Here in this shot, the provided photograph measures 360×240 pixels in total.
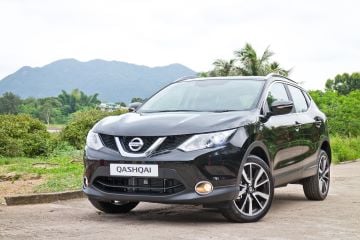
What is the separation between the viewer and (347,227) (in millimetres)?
6953

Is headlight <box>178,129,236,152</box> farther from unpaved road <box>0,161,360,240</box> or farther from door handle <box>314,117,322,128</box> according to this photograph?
door handle <box>314,117,322,128</box>

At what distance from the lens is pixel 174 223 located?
7.07m

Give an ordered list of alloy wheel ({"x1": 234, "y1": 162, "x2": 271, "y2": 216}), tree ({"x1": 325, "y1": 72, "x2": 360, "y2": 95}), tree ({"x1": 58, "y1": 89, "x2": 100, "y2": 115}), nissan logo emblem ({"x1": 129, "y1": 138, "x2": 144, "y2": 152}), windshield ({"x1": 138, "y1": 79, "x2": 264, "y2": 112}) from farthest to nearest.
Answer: tree ({"x1": 58, "y1": 89, "x2": 100, "y2": 115})
tree ({"x1": 325, "y1": 72, "x2": 360, "y2": 95})
windshield ({"x1": 138, "y1": 79, "x2": 264, "y2": 112})
alloy wheel ({"x1": 234, "y1": 162, "x2": 271, "y2": 216})
nissan logo emblem ({"x1": 129, "y1": 138, "x2": 144, "y2": 152})

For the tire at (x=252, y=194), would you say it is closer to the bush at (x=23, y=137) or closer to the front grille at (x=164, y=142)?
the front grille at (x=164, y=142)

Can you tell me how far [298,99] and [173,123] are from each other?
3.09 metres

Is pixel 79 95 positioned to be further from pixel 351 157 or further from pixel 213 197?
pixel 213 197

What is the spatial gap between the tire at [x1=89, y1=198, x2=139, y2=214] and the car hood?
0.94 m

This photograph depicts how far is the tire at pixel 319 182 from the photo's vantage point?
9.46m

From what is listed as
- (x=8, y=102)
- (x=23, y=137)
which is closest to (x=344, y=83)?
(x=8, y=102)

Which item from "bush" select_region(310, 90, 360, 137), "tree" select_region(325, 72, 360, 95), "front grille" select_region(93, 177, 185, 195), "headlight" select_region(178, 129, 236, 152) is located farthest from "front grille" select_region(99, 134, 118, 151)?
"tree" select_region(325, 72, 360, 95)

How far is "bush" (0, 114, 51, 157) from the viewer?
62.8 feet

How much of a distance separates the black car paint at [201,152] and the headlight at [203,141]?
5 centimetres

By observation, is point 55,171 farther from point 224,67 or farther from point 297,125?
point 224,67

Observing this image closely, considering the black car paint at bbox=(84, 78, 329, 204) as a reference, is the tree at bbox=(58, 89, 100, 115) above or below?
above
